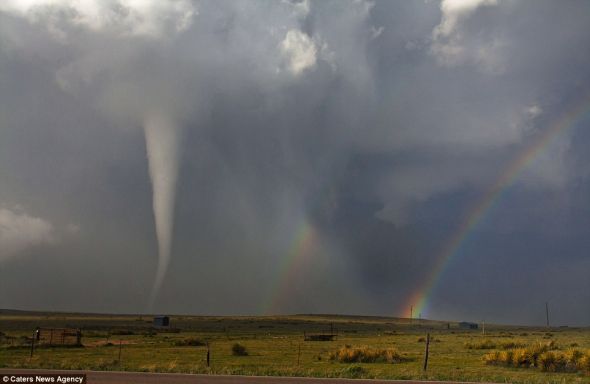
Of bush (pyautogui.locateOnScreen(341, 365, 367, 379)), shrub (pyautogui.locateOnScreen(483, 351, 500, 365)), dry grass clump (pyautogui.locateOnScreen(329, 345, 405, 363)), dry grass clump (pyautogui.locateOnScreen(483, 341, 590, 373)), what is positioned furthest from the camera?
dry grass clump (pyautogui.locateOnScreen(329, 345, 405, 363))

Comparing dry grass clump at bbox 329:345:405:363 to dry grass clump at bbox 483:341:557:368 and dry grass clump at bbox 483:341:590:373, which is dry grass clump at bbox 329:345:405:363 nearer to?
dry grass clump at bbox 483:341:557:368

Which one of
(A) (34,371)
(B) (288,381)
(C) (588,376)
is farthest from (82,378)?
(C) (588,376)

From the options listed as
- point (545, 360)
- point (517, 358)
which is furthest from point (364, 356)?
point (545, 360)

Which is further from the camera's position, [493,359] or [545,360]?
[493,359]

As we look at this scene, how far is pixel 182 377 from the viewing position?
26734mm

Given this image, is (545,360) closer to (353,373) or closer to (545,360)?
(545,360)

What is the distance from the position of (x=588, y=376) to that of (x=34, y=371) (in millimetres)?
30442

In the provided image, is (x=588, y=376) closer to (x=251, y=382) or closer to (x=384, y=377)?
(x=384, y=377)

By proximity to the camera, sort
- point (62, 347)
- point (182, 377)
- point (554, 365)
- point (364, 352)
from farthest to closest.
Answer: point (62, 347)
point (364, 352)
point (554, 365)
point (182, 377)

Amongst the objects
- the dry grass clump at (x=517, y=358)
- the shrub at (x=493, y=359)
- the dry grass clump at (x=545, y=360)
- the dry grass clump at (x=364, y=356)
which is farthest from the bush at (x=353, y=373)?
the shrub at (x=493, y=359)

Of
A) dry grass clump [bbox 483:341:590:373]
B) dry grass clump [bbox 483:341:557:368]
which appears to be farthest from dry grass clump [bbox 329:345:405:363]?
dry grass clump [bbox 483:341:590:373]

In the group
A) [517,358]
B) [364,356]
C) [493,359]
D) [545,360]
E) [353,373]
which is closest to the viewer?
[353,373]

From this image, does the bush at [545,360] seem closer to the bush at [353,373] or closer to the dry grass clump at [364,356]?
the dry grass clump at [364,356]

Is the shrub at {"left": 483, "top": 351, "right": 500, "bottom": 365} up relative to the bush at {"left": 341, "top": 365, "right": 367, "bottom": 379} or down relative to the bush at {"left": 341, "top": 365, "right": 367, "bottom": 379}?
up
